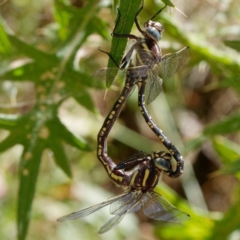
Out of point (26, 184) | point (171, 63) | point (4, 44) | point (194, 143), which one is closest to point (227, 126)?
point (194, 143)

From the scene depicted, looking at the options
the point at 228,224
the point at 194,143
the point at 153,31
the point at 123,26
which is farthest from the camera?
the point at 228,224

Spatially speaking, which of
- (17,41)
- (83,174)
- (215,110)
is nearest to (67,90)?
(17,41)

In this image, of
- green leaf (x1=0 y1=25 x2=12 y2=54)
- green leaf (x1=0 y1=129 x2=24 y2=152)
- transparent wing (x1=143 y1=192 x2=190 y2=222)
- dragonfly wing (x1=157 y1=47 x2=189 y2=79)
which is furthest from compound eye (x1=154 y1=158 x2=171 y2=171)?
green leaf (x1=0 y1=25 x2=12 y2=54)

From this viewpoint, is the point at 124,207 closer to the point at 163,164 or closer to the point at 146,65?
the point at 163,164

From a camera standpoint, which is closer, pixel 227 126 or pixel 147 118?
pixel 147 118

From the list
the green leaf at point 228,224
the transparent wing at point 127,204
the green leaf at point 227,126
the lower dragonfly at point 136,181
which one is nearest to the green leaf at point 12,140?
the lower dragonfly at point 136,181

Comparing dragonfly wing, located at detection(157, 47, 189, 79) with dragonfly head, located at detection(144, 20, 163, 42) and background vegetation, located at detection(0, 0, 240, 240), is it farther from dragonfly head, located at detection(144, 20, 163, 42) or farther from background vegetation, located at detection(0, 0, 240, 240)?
background vegetation, located at detection(0, 0, 240, 240)

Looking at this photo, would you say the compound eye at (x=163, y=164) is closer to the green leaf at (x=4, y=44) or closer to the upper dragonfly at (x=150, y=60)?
the upper dragonfly at (x=150, y=60)
